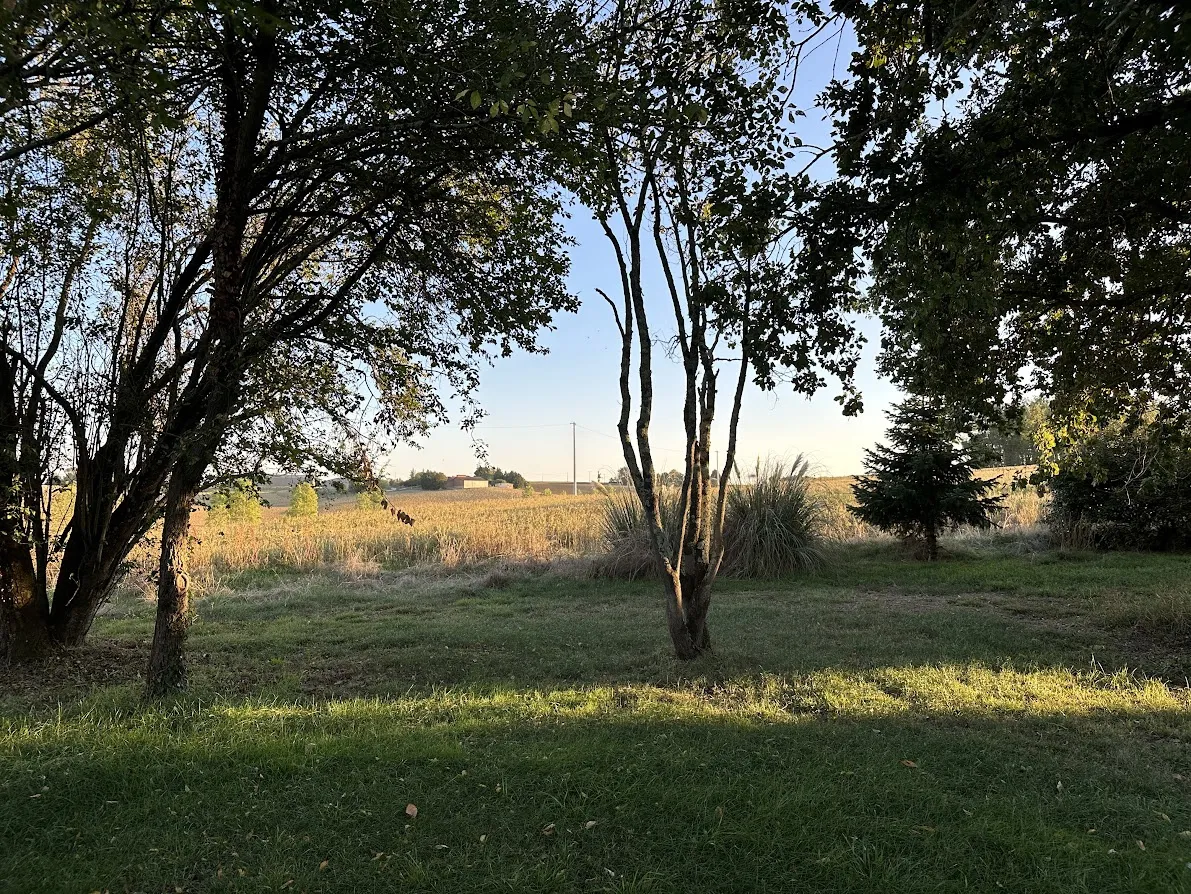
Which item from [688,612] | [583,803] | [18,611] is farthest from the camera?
[688,612]

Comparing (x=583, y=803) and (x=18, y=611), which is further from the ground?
(x=18, y=611)

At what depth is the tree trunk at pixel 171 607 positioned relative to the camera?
5.05 metres

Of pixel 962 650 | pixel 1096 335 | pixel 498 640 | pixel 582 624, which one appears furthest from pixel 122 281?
pixel 1096 335

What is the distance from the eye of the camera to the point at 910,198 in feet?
13.2

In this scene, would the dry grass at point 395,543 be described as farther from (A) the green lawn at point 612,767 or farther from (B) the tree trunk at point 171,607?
(B) the tree trunk at point 171,607

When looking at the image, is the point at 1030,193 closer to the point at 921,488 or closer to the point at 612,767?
the point at 612,767

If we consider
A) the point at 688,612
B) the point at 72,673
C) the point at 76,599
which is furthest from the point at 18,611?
the point at 688,612

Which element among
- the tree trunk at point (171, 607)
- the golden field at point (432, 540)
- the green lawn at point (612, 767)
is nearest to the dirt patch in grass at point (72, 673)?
the green lawn at point (612, 767)

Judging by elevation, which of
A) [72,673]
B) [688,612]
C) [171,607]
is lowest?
[72,673]

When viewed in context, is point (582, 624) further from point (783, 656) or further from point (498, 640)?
point (783, 656)

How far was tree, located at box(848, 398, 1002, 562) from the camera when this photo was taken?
13.2 metres

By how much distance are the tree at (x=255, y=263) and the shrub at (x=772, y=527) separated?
281 inches

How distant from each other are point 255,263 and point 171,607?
2945 millimetres

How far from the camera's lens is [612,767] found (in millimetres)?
3582
